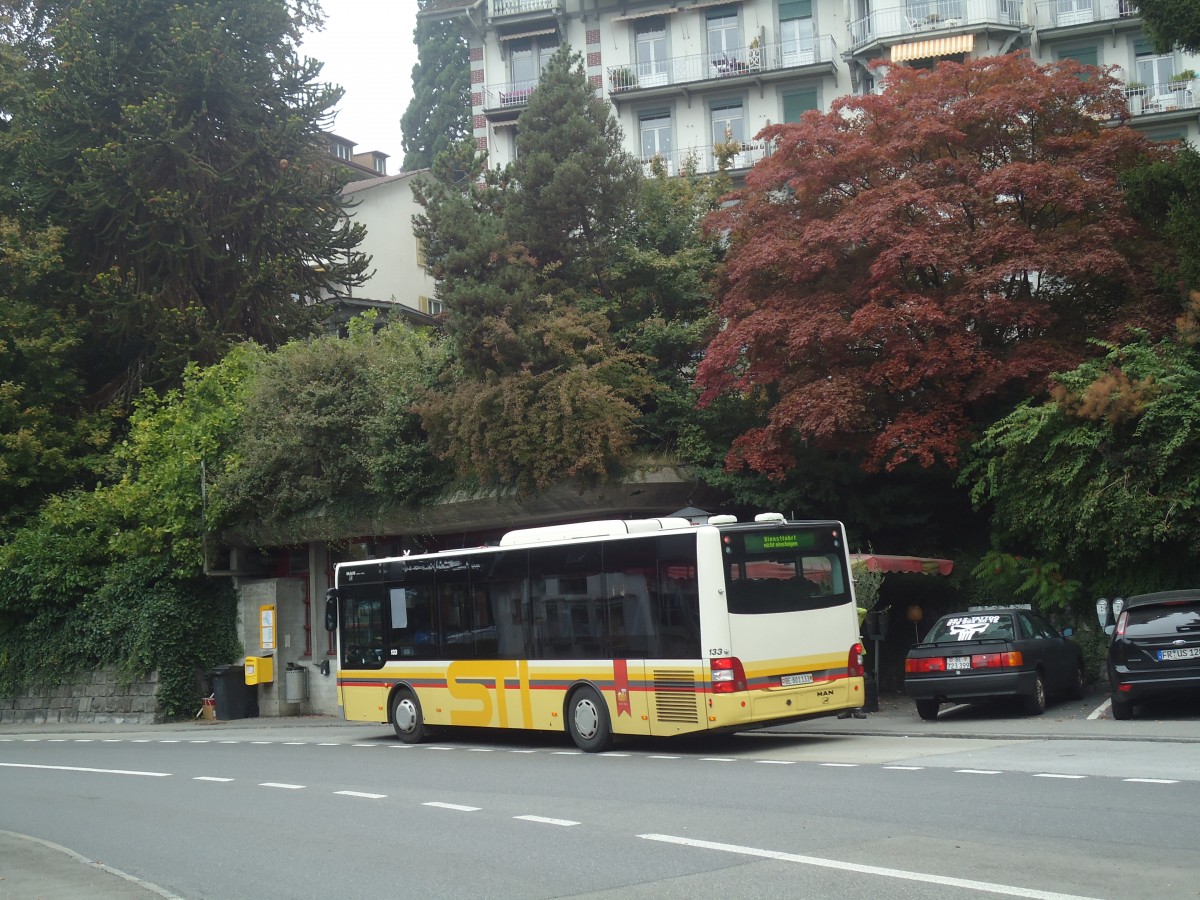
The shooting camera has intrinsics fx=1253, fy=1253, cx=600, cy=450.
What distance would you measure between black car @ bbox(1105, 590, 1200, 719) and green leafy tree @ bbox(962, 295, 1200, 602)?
8.18 feet

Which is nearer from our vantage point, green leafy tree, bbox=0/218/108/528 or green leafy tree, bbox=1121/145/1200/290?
green leafy tree, bbox=1121/145/1200/290

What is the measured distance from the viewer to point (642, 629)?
16219mm

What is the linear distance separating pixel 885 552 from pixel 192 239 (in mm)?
22233

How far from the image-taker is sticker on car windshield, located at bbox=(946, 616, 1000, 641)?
18.6 meters

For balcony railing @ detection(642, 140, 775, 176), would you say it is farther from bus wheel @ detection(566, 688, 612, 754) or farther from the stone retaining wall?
bus wheel @ detection(566, 688, 612, 754)

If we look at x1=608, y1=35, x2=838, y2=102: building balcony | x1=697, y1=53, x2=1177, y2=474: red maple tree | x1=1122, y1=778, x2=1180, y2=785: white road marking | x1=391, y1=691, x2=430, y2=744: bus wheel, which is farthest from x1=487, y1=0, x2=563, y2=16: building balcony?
x1=1122, y1=778, x2=1180, y2=785: white road marking

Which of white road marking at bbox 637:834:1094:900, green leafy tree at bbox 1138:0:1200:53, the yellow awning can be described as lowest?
white road marking at bbox 637:834:1094:900

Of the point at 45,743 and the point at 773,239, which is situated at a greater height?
the point at 773,239

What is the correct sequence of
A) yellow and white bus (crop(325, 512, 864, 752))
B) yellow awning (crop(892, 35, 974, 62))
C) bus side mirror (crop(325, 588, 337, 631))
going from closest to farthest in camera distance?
1. yellow and white bus (crop(325, 512, 864, 752))
2. bus side mirror (crop(325, 588, 337, 631))
3. yellow awning (crop(892, 35, 974, 62))

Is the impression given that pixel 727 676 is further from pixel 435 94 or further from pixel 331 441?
pixel 435 94

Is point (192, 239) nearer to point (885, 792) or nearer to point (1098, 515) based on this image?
point (1098, 515)

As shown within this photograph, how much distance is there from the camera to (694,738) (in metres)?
18.0

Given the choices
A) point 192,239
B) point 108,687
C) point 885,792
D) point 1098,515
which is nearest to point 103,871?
point 885,792

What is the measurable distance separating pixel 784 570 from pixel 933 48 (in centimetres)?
2975
